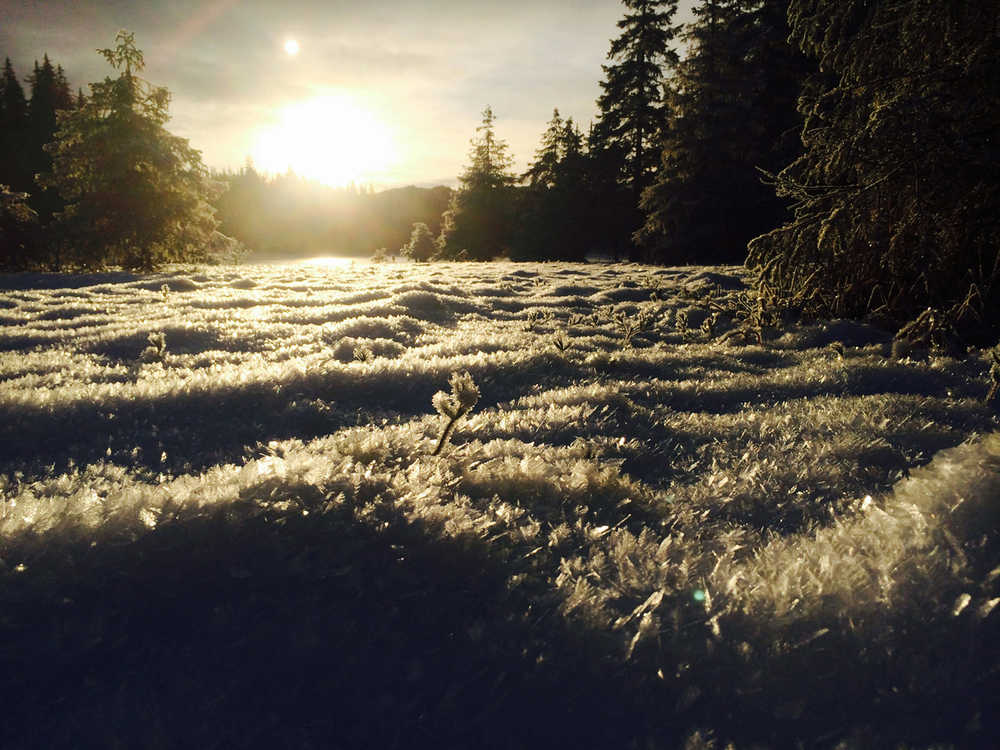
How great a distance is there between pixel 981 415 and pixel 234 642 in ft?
14.0

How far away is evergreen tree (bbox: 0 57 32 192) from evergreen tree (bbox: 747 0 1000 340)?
58.2 m

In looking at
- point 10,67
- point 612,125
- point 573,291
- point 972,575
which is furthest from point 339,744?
point 10,67

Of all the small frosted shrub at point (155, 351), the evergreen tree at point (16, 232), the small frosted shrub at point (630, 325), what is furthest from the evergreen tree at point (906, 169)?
the evergreen tree at point (16, 232)

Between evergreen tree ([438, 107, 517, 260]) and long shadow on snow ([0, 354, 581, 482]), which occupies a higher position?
evergreen tree ([438, 107, 517, 260])

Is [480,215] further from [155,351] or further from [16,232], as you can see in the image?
[155,351]

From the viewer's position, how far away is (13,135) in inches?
1785

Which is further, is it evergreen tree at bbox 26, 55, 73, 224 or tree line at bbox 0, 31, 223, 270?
evergreen tree at bbox 26, 55, 73, 224

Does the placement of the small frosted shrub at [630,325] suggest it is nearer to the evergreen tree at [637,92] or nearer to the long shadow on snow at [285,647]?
the long shadow on snow at [285,647]

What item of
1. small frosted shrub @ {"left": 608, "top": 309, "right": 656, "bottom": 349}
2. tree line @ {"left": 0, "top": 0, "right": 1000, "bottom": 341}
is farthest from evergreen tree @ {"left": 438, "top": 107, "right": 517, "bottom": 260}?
small frosted shrub @ {"left": 608, "top": 309, "right": 656, "bottom": 349}

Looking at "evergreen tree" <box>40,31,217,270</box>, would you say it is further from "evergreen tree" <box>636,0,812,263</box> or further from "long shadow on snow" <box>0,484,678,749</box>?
"long shadow on snow" <box>0,484,678,749</box>

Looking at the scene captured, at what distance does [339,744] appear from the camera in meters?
1.17

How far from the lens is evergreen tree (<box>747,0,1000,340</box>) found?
4816 millimetres

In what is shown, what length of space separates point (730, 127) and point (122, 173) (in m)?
28.8

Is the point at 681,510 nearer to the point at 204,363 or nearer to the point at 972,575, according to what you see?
the point at 972,575
